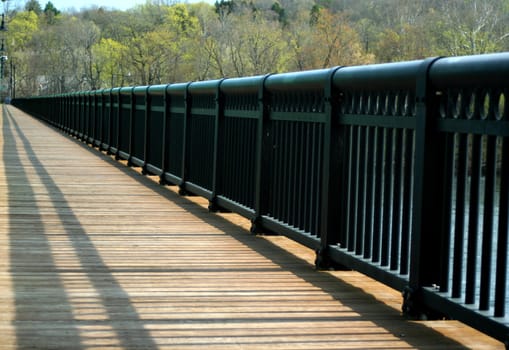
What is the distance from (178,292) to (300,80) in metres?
1.88

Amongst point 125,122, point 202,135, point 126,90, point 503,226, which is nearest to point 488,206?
point 503,226

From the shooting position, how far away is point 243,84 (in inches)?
317

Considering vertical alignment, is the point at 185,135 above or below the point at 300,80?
below

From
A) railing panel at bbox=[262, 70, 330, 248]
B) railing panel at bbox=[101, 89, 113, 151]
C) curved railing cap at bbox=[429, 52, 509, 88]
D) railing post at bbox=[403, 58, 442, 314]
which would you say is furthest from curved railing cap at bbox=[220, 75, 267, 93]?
railing panel at bbox=[101, 89, 113, 151]

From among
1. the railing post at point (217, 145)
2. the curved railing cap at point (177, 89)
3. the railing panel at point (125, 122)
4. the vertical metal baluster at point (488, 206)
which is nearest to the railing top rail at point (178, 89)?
the curved railing cap at point (177, 89)

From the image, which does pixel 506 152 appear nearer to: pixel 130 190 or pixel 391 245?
pixel 391 245

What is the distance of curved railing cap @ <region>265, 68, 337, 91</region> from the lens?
19.6 feet

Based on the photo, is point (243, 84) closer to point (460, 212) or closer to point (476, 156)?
point (460, 212)

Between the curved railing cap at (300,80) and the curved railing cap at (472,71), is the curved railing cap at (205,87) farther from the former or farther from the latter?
the curved railing cap at (472,71)

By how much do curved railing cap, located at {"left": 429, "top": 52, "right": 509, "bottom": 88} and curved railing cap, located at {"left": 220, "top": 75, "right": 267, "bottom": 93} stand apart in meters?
3.15

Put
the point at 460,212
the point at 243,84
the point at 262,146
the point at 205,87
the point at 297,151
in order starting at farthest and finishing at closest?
1. the point at 205,87
2. the point at 243,84
3. the point at 262,146
4. the point at 297,151
5. the point at 460,212

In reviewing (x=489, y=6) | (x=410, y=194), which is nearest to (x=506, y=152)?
(x=410, y=194)

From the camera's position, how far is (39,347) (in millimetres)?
3861

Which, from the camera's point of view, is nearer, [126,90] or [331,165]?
[331,165]
